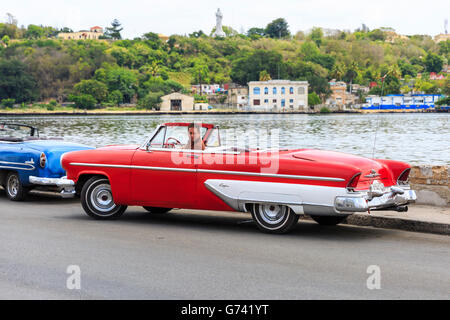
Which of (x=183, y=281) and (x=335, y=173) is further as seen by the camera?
(x=335, y=173)

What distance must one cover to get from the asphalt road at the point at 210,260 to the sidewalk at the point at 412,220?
0.18 meters

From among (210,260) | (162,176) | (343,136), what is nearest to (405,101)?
(343,136)

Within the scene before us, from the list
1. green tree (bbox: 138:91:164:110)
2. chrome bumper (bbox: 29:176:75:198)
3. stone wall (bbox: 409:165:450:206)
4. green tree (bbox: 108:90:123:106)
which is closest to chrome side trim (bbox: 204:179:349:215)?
chrome bumper (bbox: 29:176:75:198)

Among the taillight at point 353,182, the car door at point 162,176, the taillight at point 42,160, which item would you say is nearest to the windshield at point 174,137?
the car door at point 162,176

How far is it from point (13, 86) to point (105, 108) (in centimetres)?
3055

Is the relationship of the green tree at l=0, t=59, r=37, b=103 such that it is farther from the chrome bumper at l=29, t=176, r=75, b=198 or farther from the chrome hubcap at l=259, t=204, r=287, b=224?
the chrome hubcap at l=259, t=204, r=287, b=224

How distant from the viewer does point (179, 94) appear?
7239 inches

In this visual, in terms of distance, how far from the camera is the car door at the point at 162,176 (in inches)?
349

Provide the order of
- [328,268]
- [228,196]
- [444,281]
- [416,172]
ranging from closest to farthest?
[444,281] < [328,268] < [228,196] < [416,172]

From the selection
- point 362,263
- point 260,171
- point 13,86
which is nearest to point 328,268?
point 362,263

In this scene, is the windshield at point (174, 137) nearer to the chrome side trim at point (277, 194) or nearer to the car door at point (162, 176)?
the car door at point (162, 176)

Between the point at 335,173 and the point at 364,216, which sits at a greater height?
the point at 335,173
